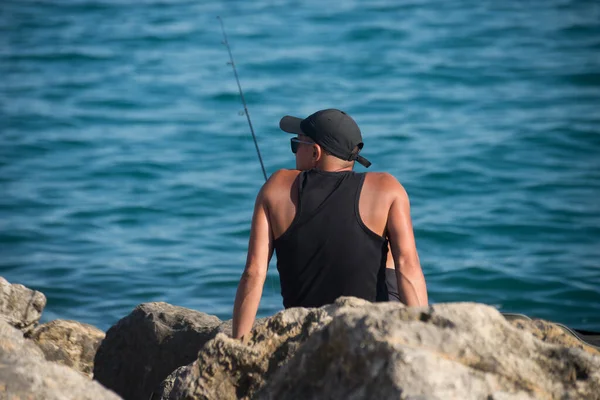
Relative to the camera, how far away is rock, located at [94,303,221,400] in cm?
445

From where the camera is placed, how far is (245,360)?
265 cm

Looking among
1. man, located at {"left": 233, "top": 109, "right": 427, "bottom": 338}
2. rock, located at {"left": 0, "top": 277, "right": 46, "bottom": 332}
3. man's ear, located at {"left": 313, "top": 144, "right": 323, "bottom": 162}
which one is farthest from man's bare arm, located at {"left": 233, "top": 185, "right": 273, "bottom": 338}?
rock, located at {"left": 0, "top": 277, "right": 46, "bottom": 332}

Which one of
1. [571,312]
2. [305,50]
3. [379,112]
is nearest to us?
[571,312]

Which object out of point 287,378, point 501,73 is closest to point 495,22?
point 501,73

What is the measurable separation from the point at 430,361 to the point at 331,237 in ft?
4.43

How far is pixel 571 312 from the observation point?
7.02 metres

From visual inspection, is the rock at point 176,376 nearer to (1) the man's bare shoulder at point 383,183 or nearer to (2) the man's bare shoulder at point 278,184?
(2) the man's bare shoulder at point 278,184

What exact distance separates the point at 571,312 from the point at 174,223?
427 centimetres

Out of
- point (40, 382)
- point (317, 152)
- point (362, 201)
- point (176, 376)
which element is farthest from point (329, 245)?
point (40, 382)

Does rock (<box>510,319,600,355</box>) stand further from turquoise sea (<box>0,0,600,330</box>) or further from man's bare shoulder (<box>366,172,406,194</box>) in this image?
turquoise sea (<box>0,0,600,330</box>)

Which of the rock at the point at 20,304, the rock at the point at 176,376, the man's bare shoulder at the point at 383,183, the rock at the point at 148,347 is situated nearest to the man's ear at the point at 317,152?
the man's bare shoulder at the point at 383,183

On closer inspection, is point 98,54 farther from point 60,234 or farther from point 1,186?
point 60,234

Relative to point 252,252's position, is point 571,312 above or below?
below

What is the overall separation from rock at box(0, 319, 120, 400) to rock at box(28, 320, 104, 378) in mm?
2457
